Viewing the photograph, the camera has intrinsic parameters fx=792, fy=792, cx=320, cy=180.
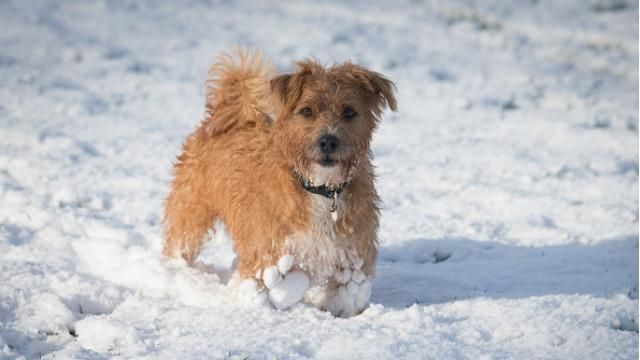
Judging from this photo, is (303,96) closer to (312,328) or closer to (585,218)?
(312,328)

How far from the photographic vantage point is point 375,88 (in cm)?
508

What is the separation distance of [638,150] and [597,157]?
0.59 m

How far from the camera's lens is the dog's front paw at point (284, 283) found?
187 inches

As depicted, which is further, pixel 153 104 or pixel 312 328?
pixel 153 104

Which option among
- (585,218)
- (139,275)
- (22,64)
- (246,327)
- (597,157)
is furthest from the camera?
(22,64)

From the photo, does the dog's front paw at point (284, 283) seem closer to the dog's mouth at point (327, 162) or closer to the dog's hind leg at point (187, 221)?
the dog's mouth at point (327, 162)

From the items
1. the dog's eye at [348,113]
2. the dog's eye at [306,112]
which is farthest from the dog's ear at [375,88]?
the dog's eye at [306,112]

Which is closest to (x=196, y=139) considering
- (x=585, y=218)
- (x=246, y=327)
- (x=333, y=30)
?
(x=246, y=327)

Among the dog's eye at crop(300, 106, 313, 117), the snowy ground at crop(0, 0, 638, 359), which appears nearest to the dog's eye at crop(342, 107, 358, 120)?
the dog's eye at crop(300, 106, 313, 117)

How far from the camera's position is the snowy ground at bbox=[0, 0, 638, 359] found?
14.7 ft

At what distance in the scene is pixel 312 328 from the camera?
174 inches

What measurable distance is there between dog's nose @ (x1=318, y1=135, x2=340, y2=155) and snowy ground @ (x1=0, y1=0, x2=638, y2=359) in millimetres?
963

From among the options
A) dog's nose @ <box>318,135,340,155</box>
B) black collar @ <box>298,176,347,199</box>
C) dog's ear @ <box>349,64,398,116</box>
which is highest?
dog's ear @ <box>349,64,398,116</box>

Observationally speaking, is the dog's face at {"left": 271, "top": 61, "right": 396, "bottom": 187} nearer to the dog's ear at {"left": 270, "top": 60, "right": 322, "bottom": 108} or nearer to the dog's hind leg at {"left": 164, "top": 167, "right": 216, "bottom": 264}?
the dog's ear at {"left": 270, "top": 60, "right": 322, "bottom": 108}
